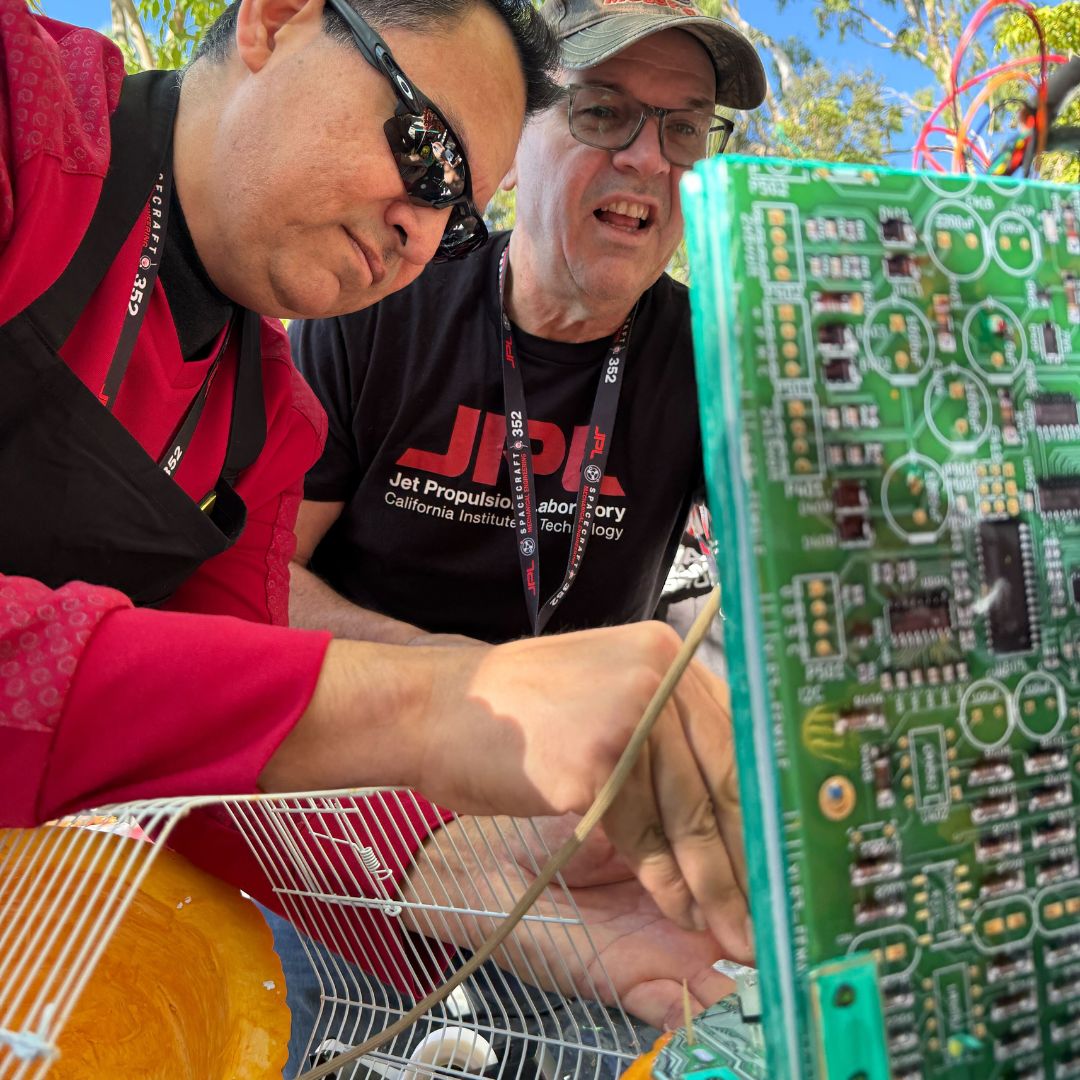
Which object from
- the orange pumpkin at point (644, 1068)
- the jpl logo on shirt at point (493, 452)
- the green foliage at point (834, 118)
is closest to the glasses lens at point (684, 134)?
the jpl logo on shirt at point (493, 452)

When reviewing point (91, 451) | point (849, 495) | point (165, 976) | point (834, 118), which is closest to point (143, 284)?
point (91, 451)

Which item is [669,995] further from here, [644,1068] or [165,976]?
[165,976]

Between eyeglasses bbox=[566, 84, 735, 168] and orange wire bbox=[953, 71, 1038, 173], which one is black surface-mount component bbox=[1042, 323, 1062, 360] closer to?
orange wire bbox=[953, 71, 1038, 173]

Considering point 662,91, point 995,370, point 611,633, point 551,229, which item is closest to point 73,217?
point 611,633

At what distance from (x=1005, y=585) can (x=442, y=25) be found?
0.93 meters

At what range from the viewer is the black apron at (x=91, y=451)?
98 cm

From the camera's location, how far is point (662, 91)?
5.68ft

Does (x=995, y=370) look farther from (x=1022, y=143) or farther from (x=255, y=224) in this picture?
(x=1022, y=143)

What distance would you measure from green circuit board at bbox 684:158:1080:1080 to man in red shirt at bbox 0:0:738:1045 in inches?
5.4

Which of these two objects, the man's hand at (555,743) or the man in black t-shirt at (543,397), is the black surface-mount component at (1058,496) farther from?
the man in black t-shirt at (543,397)

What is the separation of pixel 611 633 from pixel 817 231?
281mm

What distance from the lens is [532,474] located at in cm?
172

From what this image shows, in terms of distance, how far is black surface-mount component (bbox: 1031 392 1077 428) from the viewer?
0.61 metres

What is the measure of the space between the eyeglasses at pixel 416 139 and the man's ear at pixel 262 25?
0.18ft
